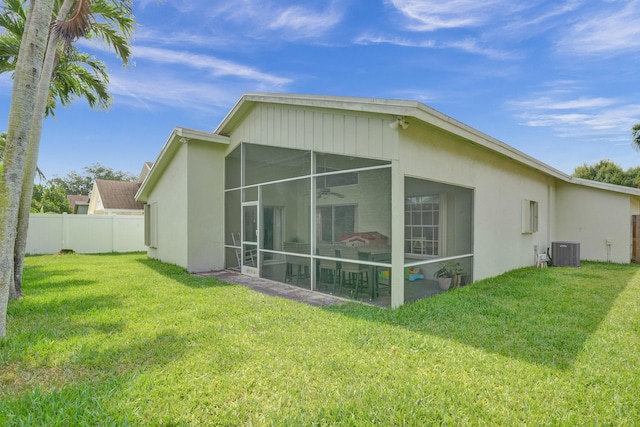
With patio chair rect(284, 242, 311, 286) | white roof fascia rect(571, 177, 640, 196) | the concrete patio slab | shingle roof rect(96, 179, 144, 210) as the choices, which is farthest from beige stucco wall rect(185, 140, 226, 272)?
shingle roof rect(96, 179, 144, 210)

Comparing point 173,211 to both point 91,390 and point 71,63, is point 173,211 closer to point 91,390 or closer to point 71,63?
point 71,63

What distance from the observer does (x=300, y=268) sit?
7.42m

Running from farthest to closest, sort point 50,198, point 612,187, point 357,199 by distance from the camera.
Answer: point 50,198 < point 612,187 < point 357,199

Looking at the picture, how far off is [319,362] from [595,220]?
553 inches

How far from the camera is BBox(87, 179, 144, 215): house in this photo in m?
23.8

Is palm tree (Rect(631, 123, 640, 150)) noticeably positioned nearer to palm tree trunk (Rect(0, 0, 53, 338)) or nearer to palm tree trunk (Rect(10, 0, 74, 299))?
palm tree trunk (Rect(0, 0, 53, 338))

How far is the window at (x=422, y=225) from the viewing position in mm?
5992

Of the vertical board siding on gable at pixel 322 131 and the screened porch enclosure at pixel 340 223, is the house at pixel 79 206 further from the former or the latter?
the vertical board siding on gable at pixel 322 131

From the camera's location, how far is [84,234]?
1585cm

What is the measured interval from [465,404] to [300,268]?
5016 millimetres

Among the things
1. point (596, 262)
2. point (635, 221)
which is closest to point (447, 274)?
point (596, 262)

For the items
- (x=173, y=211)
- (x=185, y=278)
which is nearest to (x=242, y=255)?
(x=185, y=278)

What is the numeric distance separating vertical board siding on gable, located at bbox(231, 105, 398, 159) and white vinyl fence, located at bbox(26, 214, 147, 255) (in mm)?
11830

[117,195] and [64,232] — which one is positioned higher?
[117,195]
